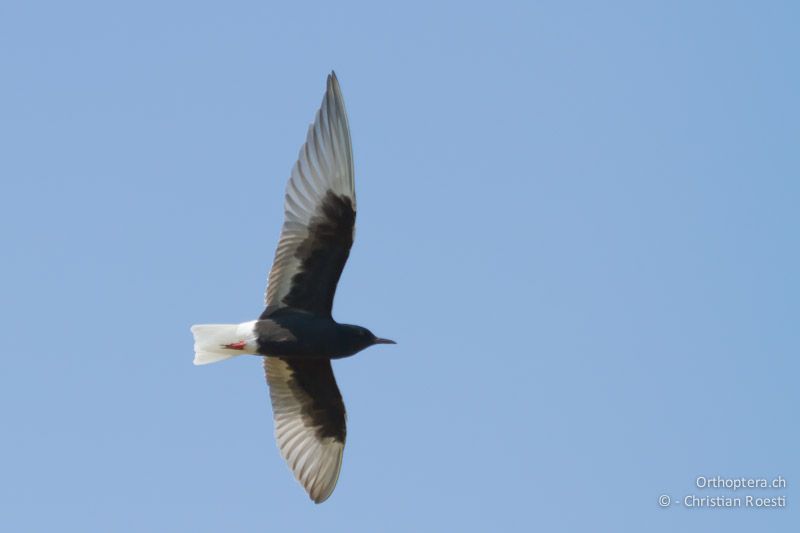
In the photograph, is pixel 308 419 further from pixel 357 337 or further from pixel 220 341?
pixel 220 341

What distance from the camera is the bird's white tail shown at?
1861 cm

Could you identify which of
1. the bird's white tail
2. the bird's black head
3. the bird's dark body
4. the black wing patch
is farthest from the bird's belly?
the black wing patch

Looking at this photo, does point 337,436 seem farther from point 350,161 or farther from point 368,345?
point 350,161

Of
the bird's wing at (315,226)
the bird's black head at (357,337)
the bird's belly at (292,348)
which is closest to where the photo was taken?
the bird's belly at (292,348)

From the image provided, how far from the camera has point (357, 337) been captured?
744 inches

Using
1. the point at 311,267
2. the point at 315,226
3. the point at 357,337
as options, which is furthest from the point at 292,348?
the point at 315,226

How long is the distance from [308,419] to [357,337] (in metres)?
1.79

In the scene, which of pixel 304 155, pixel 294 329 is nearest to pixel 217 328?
pixel 294 329

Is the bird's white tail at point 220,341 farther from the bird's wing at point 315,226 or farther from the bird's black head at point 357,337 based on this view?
the bird's black head at point 357,337

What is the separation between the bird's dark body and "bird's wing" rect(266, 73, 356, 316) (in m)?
0.16

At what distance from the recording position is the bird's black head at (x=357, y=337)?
18859mm

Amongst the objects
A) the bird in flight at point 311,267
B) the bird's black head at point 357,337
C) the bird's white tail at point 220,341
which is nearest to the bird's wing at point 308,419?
the bird in flight at point 311,267

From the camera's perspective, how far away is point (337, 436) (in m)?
20.2

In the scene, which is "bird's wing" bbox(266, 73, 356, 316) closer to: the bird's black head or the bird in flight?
the bird in flight
